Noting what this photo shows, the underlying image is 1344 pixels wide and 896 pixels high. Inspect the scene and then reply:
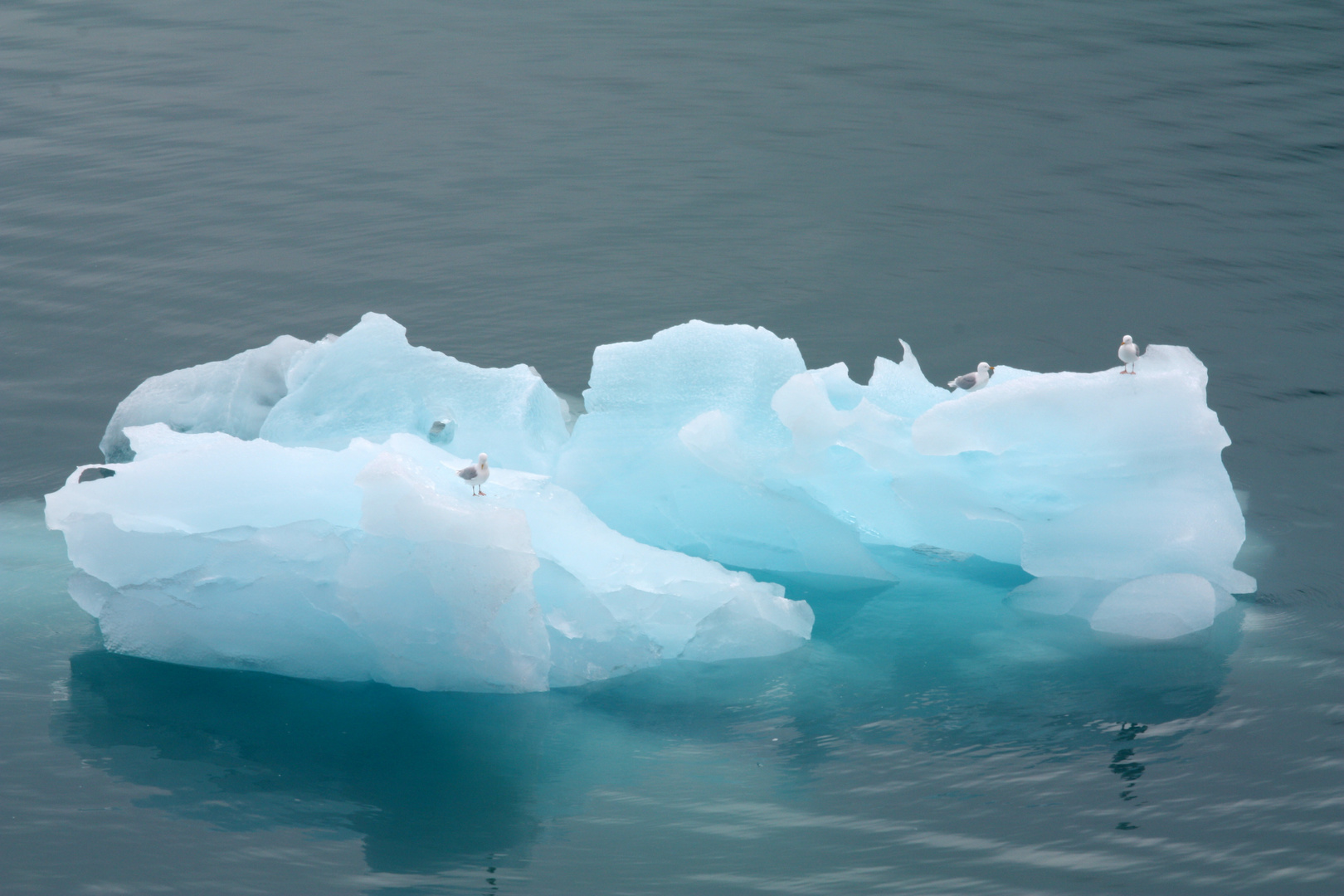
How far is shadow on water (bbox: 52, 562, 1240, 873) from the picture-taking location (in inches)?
Answer: 208

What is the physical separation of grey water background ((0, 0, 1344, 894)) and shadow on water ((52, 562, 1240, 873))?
0.02 m

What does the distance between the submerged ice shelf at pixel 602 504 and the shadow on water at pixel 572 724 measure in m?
0.21

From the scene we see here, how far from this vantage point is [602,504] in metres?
7.55

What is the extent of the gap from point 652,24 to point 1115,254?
33.5 feet

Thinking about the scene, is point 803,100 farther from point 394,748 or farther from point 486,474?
point 394,748

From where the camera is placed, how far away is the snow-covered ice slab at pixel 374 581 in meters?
6.00

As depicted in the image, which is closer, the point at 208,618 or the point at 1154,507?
the point at 208,618

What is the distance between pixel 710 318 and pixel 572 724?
5609 millimetres

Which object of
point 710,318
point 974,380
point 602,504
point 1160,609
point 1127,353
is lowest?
point 1160,609

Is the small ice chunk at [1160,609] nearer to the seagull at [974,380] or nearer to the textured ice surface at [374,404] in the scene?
the seagull at [974,380]

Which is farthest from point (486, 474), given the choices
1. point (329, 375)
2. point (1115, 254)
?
point (1115, 254)

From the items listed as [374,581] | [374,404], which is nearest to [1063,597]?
[374,581]

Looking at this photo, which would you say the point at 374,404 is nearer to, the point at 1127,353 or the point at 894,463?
the point at 894,463

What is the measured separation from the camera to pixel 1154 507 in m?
6.91
